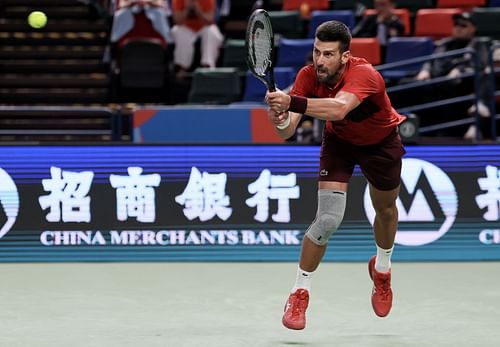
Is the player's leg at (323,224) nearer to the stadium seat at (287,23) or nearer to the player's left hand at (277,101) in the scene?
the player's left hand at (277,101)

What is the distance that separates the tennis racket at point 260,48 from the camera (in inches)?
220

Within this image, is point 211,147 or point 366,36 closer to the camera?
point 211,147

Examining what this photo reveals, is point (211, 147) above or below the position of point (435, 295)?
above

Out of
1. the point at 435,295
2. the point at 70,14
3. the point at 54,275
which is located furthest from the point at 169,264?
the point at 70,14

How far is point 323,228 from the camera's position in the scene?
6.31 meters

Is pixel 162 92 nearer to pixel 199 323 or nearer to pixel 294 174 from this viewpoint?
pixel 294 174

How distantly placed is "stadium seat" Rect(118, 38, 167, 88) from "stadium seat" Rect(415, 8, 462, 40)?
330cm

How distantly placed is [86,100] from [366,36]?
3.93m

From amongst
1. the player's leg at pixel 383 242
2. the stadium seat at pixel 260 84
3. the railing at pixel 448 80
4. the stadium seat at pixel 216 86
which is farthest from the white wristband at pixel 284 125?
the stadium seat at pixel 260 84

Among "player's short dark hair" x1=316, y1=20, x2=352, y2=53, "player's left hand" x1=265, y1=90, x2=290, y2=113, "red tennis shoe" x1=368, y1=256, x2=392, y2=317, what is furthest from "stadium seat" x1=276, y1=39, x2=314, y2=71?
"player's left hand" x1=265, y1=90, x2=290, y2=113

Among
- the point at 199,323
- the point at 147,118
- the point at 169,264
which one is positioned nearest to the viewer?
the point at 199,323

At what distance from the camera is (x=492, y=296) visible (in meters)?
7.54

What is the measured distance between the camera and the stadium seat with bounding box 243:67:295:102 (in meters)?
12.2

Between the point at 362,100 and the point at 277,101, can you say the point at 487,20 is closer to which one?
the point at 362,100
